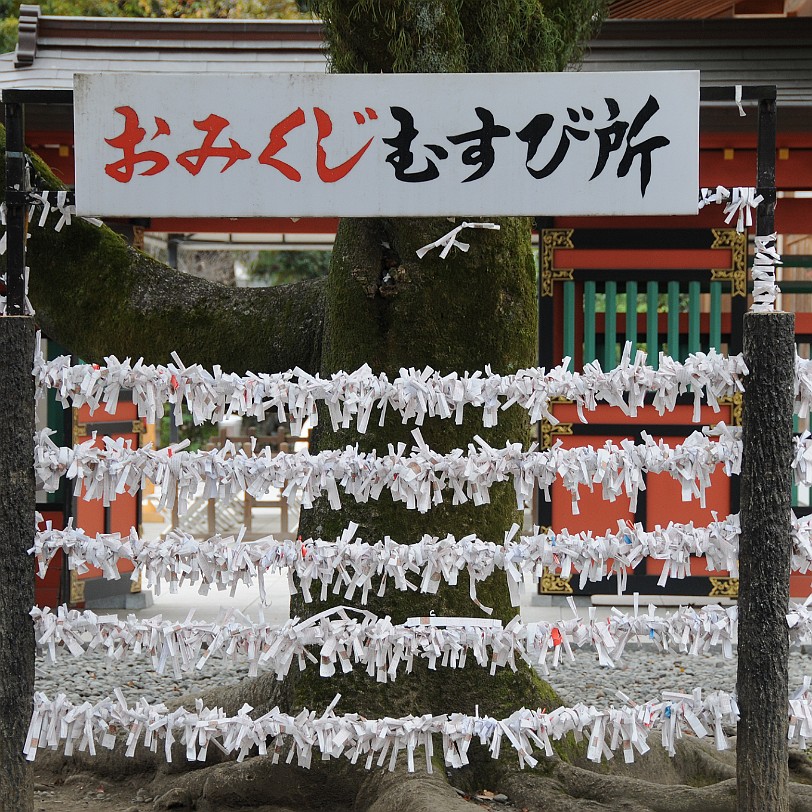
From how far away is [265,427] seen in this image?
17.1 m

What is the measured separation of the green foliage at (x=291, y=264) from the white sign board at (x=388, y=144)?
47.2ft

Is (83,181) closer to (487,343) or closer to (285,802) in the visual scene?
(487,343)

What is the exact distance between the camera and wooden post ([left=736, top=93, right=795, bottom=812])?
2.95m

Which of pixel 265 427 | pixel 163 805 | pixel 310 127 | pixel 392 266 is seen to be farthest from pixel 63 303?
pixel 265 427

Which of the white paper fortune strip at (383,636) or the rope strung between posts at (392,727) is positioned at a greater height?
the white paper fortune strip at (383,636)

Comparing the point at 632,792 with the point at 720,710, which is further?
the point at 632,792

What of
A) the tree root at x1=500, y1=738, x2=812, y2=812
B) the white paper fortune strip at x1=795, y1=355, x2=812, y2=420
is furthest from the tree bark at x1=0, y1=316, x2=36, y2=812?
the white paper fortune strip at x1=795, y1=355, x2=812, y2=420

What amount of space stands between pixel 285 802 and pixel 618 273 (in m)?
4.98

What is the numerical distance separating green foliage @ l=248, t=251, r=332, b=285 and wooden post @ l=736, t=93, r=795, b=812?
47.9ft

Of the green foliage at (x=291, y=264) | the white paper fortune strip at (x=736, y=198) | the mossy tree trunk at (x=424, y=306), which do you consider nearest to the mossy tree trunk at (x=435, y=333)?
the mossy tree trunk at (x=424, y=306)

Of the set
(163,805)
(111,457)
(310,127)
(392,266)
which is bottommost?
(163,805)

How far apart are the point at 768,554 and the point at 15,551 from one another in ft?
7.60

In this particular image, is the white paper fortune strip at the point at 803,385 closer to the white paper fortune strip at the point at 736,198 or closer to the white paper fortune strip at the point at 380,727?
the white paper fortune strip at the point at 736,198

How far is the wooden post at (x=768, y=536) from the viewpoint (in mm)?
2951
